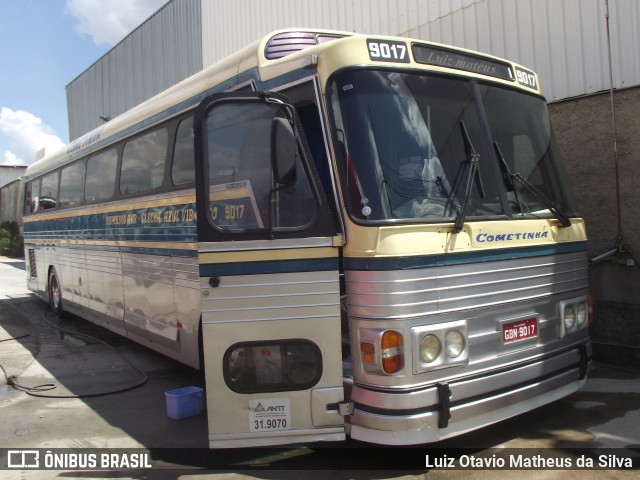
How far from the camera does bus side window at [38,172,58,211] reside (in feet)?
35.0

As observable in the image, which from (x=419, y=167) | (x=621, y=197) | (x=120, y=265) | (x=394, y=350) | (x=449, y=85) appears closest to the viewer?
(x=394, y=350)

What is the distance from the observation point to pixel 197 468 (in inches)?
175

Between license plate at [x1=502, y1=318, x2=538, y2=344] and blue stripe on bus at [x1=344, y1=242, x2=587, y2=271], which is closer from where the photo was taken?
blue stripe on bus at [x1=344, y1=242, x2=587, y2=271]

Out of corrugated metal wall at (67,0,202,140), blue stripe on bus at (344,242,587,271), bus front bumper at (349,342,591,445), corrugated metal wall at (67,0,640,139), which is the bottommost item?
bus front bumper at (349,342,591,445)

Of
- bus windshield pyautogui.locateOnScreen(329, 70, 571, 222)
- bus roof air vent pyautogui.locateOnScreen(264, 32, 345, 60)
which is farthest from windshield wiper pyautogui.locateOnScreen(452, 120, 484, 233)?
bus roof air vent pyautogui.locateOnScreen(264, 32, 345, 60)

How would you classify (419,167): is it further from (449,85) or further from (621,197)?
(621,197)

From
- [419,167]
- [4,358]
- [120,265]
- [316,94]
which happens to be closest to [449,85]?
[419,167]

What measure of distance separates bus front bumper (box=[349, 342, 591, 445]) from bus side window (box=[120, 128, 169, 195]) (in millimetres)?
3700

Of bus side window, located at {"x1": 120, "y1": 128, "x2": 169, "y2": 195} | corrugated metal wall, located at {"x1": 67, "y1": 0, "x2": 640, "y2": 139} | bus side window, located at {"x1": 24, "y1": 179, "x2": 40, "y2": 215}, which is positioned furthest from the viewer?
bus side window, located at {"x1": 24, "y1": 179, "x2": 40, "y2": 215}

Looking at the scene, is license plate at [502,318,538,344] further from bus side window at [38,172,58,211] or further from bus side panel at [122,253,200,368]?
bus side window at [38,172,58,211]

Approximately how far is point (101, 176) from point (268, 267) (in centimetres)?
524

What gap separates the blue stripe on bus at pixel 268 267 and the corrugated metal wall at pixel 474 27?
15.8 ft

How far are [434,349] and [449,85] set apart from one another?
2.00m

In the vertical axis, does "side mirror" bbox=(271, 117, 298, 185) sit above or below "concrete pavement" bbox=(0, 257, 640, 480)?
above
